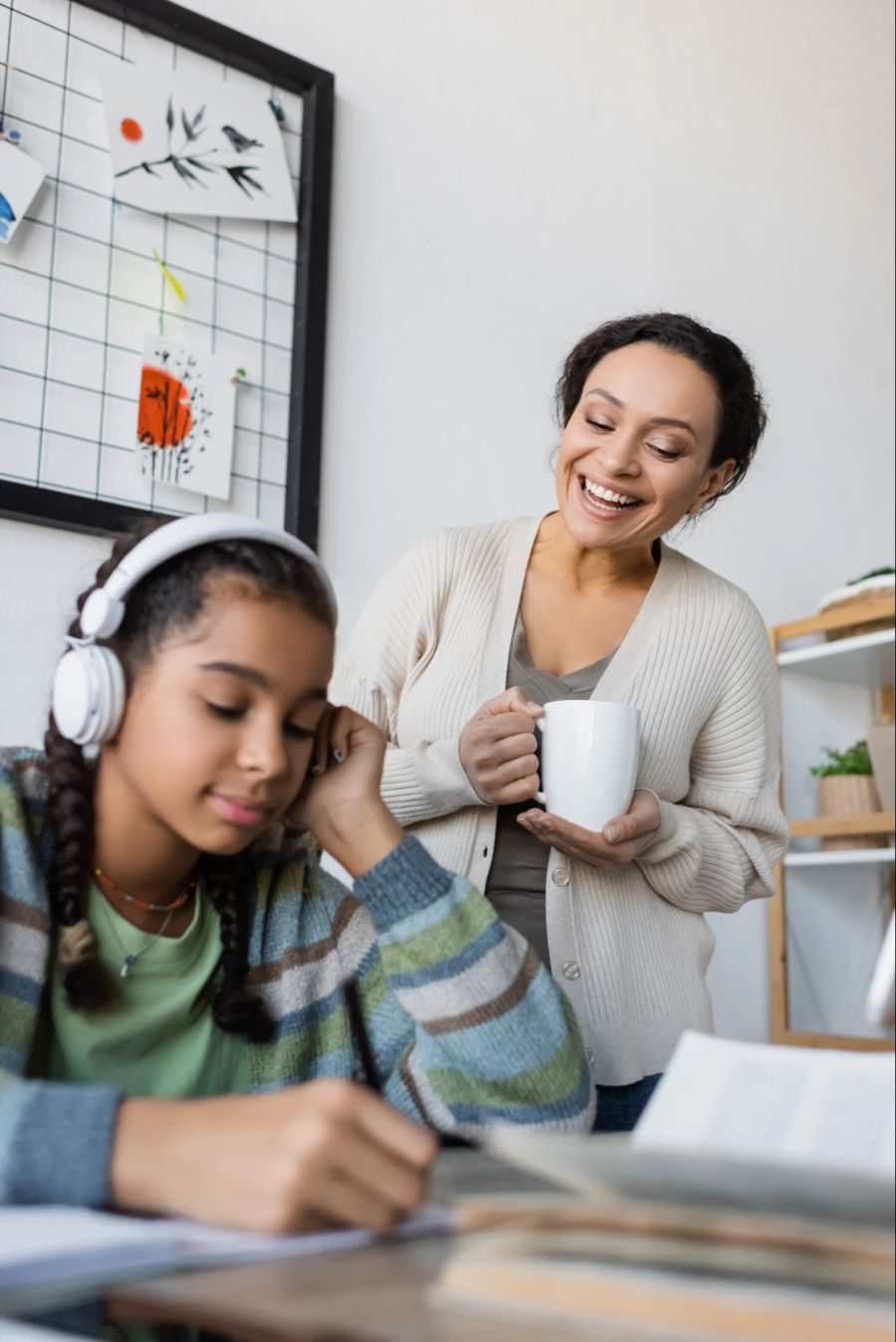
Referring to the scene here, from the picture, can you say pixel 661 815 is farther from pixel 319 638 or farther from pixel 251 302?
pixel 251 302

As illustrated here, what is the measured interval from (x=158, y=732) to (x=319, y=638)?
4.9 inches

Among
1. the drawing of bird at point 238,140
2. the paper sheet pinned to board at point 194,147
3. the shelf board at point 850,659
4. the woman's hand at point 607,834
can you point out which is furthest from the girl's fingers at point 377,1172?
the shelf board at point 850,659

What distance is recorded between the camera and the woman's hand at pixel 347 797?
925 millimetres

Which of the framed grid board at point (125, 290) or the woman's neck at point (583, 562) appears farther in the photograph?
the framed grid board at point (125, 290)

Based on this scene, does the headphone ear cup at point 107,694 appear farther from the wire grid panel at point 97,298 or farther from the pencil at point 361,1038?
the wire grid panel at point 97,298

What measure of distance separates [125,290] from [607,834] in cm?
105

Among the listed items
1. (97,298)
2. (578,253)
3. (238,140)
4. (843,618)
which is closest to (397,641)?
(97,298)

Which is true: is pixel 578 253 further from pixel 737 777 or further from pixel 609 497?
pixel 737 777

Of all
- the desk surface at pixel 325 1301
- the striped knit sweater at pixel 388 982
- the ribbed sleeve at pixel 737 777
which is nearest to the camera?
the desk surface at pixel 325 1301

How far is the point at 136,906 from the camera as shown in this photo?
35.7 inches

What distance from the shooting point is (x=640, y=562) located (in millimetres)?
1425

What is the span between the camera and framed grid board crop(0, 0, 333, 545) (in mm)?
1661

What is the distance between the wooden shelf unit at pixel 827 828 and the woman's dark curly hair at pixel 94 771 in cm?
166

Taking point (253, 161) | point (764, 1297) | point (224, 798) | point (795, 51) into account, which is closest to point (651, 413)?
point (224, 798)
